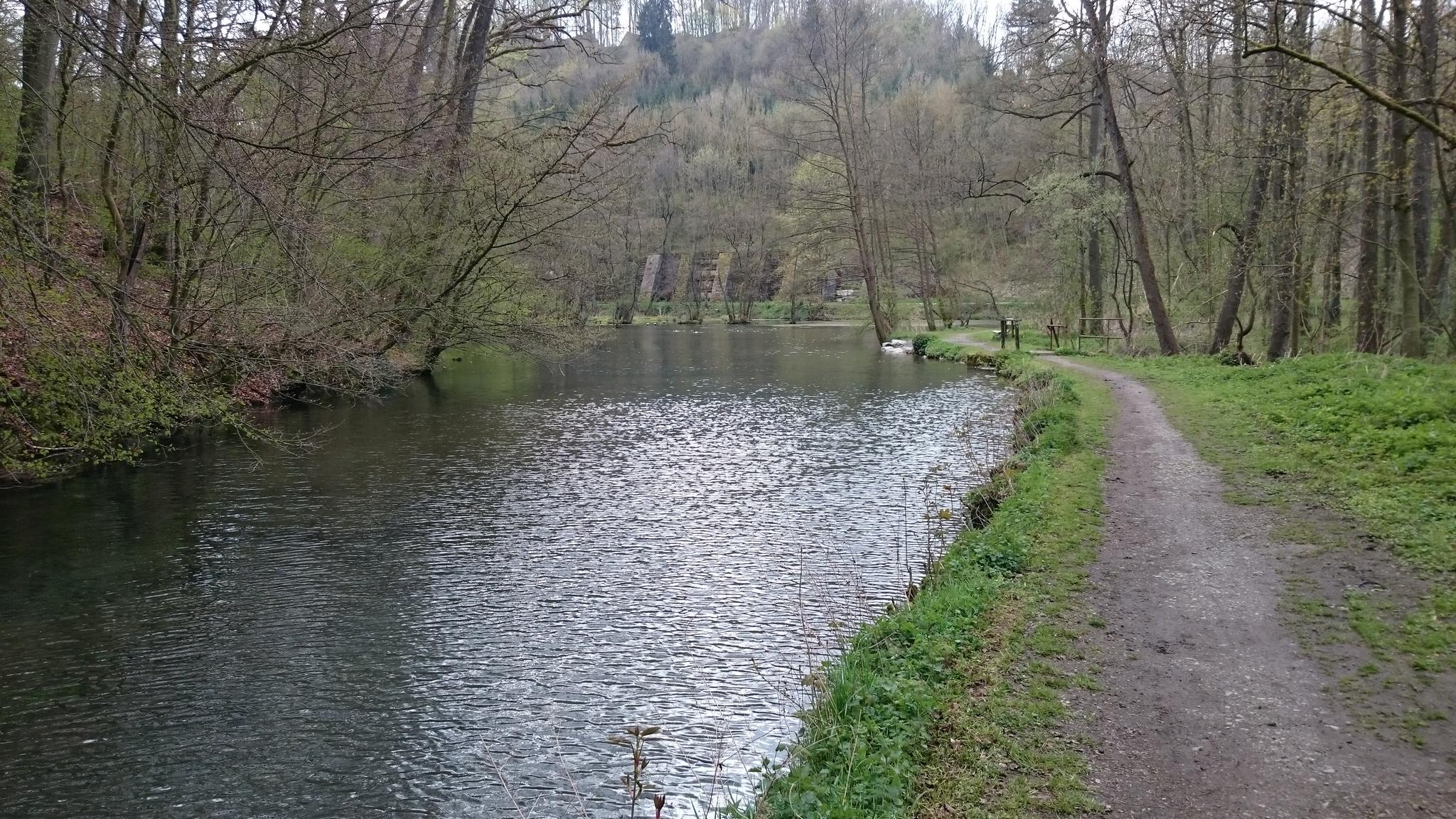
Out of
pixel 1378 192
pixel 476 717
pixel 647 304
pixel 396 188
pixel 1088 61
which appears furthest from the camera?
pixel 647 304

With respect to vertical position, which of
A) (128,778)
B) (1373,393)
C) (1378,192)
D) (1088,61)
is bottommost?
(128,778)

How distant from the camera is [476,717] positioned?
6.45 m

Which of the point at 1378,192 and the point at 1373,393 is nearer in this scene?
the point at 1373,393

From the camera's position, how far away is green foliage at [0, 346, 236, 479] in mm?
10156

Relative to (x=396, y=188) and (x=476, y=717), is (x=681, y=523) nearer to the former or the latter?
(x=476, y=717)

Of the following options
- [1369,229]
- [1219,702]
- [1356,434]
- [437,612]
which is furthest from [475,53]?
[1219,702]

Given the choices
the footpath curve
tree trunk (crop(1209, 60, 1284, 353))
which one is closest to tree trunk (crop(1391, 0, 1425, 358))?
tree trunk (crop(1209, 60, 1284, 353))

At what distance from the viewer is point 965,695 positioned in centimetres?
524

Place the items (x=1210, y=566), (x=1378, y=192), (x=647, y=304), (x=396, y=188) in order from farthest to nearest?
(x=647, y=304), (x=396, y=188), (x=1378, y=192), (x=1210, y=566)

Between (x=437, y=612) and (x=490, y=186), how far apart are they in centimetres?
1137

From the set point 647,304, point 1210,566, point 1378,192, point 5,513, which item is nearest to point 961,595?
point 1210,566

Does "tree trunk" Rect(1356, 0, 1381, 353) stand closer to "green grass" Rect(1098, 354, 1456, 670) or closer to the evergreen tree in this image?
"green grass" Rect(1098, 354, 1456, 670)

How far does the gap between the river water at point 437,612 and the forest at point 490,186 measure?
165 cm

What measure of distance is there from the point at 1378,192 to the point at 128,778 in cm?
1814
